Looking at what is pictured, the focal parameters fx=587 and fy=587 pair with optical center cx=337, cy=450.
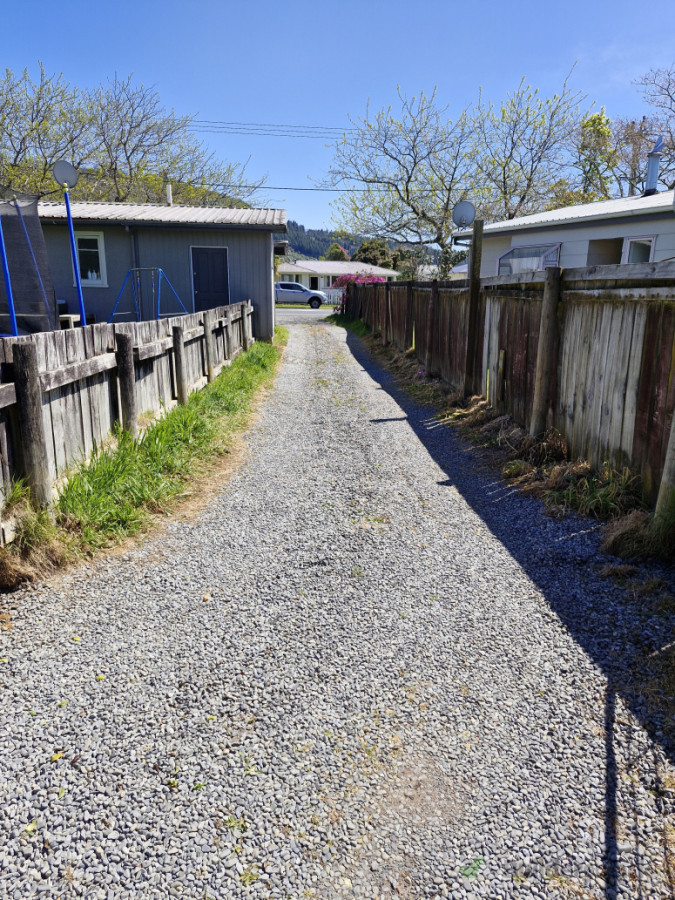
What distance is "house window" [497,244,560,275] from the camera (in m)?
12.8

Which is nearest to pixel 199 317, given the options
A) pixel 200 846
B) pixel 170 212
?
pixel 200 846

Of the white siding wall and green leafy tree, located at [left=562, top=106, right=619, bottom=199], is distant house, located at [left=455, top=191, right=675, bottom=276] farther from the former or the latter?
green leafy tree, located at [left=562, top=106, right=619, bottom=199]

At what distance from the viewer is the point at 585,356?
4895 mm

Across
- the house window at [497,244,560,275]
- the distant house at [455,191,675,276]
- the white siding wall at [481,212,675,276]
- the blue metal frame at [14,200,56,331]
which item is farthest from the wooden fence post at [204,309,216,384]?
the white siding wall at [481,212,675,276]

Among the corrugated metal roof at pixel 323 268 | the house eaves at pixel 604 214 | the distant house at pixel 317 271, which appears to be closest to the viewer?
the house eaves at pixel 604 214

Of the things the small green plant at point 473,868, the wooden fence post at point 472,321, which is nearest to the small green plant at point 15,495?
the small green plant at point 473,868

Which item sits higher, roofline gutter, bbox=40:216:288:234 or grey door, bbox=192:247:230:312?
roofline gutter, bbox=40:216:288:234

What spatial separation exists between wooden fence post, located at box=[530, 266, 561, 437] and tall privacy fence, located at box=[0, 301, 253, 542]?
3.71 m

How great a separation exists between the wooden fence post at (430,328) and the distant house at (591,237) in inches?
140

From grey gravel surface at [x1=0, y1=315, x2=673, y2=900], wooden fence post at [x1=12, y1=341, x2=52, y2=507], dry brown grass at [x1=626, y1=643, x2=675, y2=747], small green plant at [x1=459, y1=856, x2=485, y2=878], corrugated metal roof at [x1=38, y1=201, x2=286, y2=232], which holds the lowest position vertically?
small green plant at [x1=459, y1=856, x2=485, y2=878]

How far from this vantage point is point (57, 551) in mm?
3469

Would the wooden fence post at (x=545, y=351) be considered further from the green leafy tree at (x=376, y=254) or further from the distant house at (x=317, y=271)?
the green leafy tree at (x=376, y=254)

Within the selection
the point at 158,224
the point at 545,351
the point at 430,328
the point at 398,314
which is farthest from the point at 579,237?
the point at 158,224

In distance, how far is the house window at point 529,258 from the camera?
41.9ft
